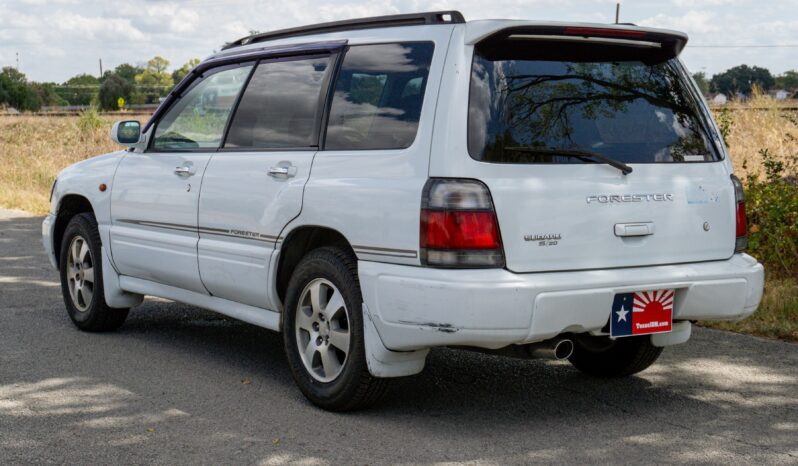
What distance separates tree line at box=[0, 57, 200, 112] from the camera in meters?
85.6

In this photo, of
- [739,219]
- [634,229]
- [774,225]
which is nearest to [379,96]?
[634,229]

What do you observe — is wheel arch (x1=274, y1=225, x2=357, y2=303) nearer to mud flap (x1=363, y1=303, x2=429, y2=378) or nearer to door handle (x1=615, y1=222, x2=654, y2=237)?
mud flap (x1=363, y1=303, x2=429, y2=378)

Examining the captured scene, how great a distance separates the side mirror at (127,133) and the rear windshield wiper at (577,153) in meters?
3.08

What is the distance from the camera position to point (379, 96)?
5402 millimetres

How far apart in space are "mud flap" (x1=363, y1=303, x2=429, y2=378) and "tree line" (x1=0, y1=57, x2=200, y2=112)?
2286 inches

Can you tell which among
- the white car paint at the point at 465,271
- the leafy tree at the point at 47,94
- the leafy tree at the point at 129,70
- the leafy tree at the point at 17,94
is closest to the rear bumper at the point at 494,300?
the white car paint at the point at 465,271

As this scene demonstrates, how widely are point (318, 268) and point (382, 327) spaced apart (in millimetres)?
593

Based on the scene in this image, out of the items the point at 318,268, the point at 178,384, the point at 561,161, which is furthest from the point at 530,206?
the point at 178,384

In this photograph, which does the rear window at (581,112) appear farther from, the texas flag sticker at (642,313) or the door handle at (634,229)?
the texas flag sticker at (642,313)

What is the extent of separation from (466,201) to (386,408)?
1.34m

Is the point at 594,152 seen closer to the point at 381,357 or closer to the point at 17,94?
the point at 381,357

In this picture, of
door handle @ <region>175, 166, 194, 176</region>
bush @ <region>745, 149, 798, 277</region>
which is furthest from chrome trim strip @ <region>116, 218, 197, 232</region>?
bush @ <region>745, 149, 798, 277</region>

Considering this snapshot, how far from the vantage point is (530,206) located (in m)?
4.86

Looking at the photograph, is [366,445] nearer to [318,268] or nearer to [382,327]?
[382,327]
